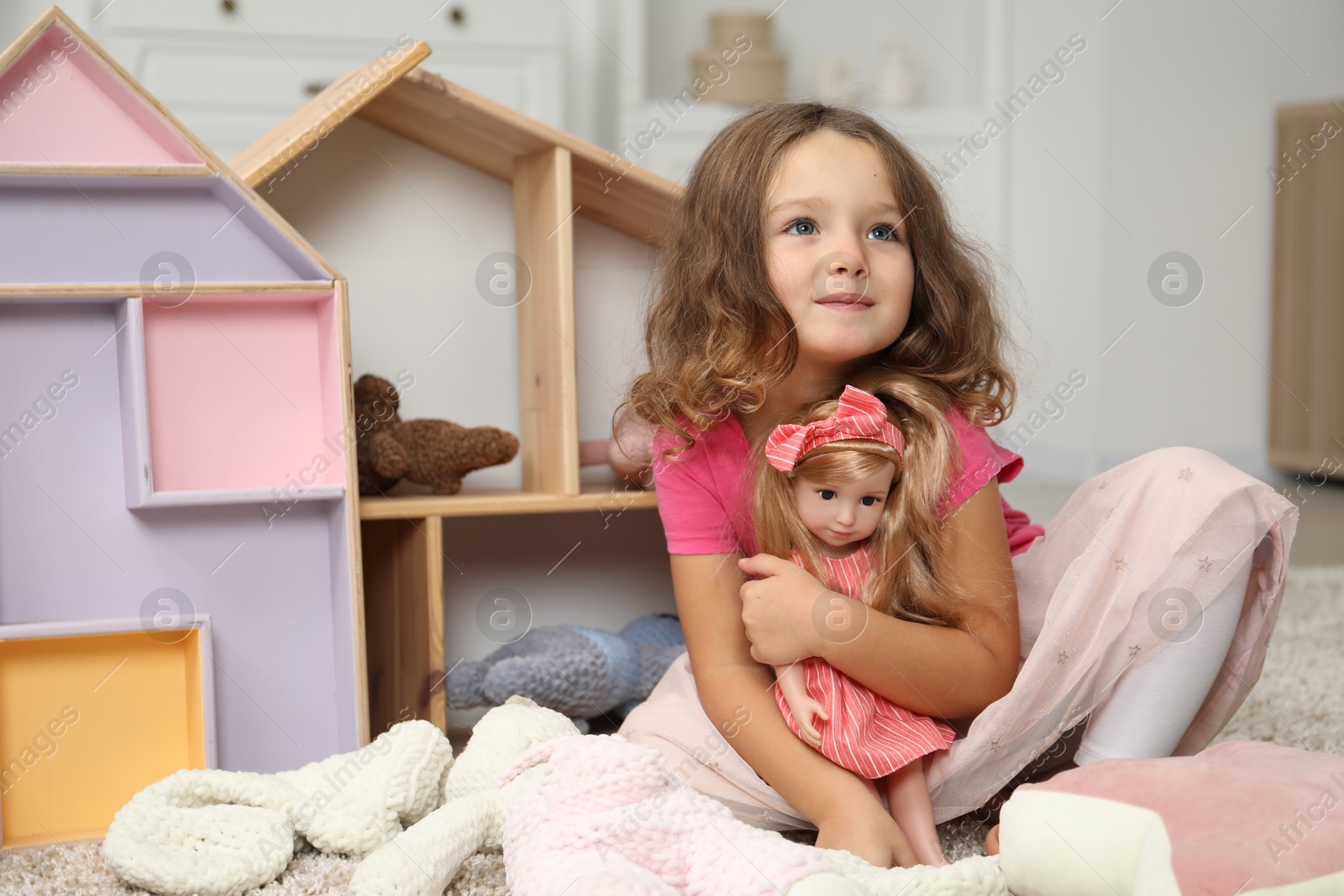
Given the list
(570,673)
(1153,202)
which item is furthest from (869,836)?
(1153,202)

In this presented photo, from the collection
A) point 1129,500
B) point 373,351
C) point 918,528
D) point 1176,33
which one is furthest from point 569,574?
point 1176,33

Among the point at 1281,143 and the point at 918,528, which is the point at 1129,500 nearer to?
the point at 918,528

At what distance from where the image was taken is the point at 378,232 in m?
1.26

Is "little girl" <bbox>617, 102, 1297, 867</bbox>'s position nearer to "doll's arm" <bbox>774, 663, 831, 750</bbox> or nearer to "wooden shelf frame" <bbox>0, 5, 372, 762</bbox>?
"doll's arm" <bbox>774, 663, 831, 750</bbox>

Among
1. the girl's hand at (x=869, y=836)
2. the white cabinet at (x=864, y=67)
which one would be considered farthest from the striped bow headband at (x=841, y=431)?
the white cabinet at (x=864, y=67)

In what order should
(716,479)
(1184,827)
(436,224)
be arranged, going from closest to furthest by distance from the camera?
(1184,827)
(716,479)
(436,224)

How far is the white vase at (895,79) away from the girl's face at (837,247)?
232cm

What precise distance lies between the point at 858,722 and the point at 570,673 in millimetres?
368

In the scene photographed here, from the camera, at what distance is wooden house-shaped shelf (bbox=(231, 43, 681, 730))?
42.9 inches

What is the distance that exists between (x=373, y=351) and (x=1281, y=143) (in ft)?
9.34

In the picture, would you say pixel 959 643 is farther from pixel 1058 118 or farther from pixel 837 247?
pixel 1058 118

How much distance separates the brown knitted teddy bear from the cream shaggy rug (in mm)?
414

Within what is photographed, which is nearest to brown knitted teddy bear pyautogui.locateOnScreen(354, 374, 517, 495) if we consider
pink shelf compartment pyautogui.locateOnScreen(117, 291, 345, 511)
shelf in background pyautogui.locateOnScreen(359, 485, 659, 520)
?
shelf in background pyautogui.locateOnScreen(359, 485, 659, 520)

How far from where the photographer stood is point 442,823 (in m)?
0.76
